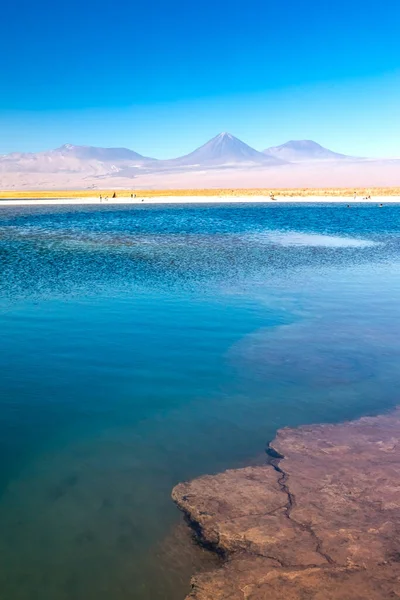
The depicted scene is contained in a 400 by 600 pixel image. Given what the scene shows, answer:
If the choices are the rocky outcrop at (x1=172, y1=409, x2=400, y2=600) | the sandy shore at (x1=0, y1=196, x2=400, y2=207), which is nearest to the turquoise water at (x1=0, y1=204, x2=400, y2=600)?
the rocky outcrop at (x1=172, y1=409, x2=400, y2=600)

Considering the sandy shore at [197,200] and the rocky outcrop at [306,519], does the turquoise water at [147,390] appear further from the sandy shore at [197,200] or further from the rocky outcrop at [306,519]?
the sandy shore at [197,200]

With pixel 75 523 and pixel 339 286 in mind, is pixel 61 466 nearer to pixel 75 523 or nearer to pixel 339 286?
pixel 75 523

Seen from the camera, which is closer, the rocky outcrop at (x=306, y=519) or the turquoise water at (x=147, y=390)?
the rocky outcrop at (x=306, y=519)

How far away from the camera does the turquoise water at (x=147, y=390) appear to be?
20.7 feet

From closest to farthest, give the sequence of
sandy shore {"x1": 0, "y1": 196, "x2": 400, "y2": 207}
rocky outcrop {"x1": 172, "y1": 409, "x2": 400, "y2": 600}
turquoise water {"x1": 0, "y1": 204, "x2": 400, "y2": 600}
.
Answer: rocky outcrop {"x1": 172, "y1": 409, "x2": 400, "y2": 600} < turquoise water {"x1": 0, "y1": 204, "x2": 400, "y2": 600} < sandy shore {"x1": 0, "y1": 196, "x2": 400, "y2": 207}

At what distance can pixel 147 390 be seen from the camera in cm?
1082

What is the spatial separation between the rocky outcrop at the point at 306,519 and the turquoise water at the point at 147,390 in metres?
0.43

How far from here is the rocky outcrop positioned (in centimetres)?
548

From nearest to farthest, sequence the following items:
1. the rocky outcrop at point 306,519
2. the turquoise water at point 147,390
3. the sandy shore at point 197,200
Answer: the rocky outcrop at point 306,519 → the turquoise water at point 147,390 → the sandy shore at point 197,200

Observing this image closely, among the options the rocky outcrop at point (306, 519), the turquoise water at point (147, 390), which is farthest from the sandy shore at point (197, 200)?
the rocky outcrop at point (306, 519)

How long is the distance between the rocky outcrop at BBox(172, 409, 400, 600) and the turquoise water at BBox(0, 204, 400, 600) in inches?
16.8

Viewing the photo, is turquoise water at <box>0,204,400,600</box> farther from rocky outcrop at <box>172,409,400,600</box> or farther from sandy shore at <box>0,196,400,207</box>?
sandy shore at <box>0,196,400,207</box>

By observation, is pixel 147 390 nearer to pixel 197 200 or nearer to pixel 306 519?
pixel 306 519

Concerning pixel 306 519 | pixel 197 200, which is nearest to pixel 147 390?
pixel 306 519
